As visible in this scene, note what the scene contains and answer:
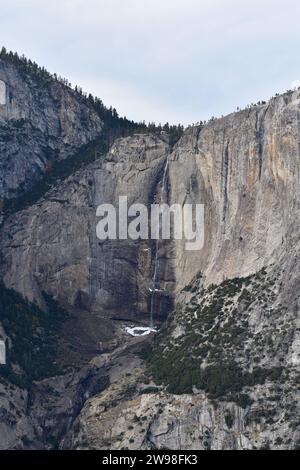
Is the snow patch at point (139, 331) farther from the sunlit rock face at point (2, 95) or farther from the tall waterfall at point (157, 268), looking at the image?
the sunlit rock face at point (2, 95)

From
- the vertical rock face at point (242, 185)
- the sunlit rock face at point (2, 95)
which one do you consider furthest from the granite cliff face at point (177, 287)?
the sunlit rock face at point (2, 95)

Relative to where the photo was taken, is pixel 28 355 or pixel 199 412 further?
pixel 28 355

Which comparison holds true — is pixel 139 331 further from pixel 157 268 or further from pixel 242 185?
pixel 242 185

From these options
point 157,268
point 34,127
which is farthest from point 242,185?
point 34,127

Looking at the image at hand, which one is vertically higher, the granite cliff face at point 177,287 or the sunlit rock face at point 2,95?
the sunlit rock face at point 2,95

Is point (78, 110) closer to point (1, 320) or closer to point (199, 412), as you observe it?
point (1, 320)

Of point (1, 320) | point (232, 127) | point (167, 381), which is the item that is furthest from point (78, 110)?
point (167, 381)
